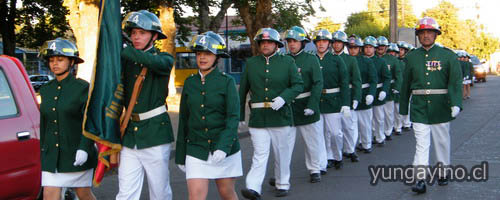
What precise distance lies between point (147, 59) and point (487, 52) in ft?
263

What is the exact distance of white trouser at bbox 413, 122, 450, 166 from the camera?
730 centimetres

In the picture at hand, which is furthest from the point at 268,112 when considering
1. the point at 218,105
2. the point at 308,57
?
the point at 218,105

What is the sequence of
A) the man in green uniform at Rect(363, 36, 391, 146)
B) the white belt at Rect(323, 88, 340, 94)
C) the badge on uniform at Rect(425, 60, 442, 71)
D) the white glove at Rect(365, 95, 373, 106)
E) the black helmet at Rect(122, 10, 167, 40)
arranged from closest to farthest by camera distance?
the black helmet at Rect(122, 10, 167, 40), the badge on uniform at Rect(425, 60, 442, 71), the white belt at Rect(323, 88, 340, 94), the white glove at Rect(365, 95, 373, 106), the man in green uniform at Rect(363, 36, 391, 146)

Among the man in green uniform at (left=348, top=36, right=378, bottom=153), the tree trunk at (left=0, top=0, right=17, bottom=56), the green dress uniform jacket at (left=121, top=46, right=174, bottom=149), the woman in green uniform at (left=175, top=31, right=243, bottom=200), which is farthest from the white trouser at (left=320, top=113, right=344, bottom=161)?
the tree trunk at (left=0, top=0, right=17, bottom=56)

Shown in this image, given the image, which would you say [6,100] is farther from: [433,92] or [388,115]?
[388,115]

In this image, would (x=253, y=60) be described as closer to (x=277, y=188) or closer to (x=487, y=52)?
(x=277, y=188)

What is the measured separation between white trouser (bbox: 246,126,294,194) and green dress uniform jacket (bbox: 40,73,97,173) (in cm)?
221

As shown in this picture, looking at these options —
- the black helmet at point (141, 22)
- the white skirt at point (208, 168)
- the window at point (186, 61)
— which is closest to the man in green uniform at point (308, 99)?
the white skirt at point (208, 168)

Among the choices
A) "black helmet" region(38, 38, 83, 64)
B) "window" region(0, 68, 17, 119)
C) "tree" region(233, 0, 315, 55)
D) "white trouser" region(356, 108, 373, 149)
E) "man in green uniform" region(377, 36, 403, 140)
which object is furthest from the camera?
"tree" region(233, 0, 315, 55)

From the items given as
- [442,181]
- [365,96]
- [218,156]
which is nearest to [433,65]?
[442,181]

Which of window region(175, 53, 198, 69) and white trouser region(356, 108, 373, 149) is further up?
window region(175, 53, 198, 69)

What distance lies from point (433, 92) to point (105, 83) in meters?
4.18

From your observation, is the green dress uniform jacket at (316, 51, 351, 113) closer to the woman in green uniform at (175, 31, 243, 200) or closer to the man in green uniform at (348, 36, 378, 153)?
the man in green uniform at (348, 36, 378, 153)

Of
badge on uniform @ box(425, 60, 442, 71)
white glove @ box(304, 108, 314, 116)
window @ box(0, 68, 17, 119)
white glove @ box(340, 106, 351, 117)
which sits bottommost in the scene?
white glove @ box(340, 106, 351, 117)
